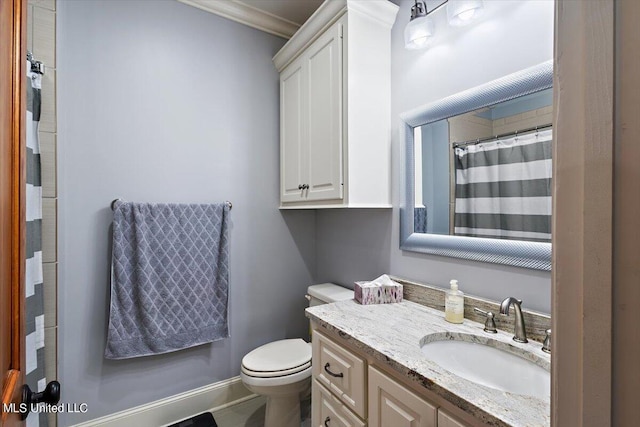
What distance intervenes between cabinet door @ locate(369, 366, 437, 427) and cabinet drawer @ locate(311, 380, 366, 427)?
112 millimetres

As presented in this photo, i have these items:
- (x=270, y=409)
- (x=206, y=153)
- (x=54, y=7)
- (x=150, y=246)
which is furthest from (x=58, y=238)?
(x=270, y=409)

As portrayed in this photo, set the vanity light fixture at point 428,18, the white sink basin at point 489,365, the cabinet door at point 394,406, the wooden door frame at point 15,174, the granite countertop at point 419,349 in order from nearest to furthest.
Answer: the wooden door frame at point 15,174, the granite countertop at point 419,349, the cabinet door at point 394,406, the white sink basin at point 489,365, the vanity light fixture at point 428,18

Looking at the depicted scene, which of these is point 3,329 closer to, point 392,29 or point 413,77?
point 413,77

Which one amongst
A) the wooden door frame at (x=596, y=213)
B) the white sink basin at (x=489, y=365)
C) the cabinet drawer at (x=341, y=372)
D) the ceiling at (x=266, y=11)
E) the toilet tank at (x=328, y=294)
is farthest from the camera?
the ceiling at (x=266, y=11)

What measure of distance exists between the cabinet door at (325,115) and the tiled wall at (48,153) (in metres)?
1.28

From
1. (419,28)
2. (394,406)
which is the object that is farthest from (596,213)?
(419,28)

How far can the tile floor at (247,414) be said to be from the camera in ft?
6.00

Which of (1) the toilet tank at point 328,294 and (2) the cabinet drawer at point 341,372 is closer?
(2) the cabinet drawer at point 341,372

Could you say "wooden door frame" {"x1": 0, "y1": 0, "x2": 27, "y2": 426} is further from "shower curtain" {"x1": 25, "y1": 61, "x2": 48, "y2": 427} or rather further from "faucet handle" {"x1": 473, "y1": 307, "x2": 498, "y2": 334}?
"faucet handle" {"x1": 473, "y1": 307, "x2": 498, "y2": 334}

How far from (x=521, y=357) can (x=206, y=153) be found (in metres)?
1.86

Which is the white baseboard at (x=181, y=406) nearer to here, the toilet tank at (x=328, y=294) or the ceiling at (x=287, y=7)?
the toilet tank at (x=328, y=294)

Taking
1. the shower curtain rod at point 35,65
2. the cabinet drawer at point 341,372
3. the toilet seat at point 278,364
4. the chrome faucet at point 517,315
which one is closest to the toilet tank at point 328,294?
the toilet seat at point 278,364

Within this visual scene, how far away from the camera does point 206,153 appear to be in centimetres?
188

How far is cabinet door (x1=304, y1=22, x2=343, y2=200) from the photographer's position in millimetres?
1518
